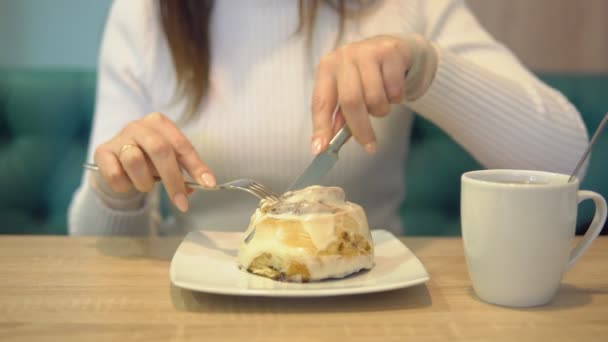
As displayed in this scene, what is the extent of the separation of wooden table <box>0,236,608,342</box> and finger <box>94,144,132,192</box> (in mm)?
118

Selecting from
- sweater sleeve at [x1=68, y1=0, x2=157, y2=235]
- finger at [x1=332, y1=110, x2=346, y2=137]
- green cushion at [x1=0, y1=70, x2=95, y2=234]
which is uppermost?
finger at [x1=332, y1=110, x2=346, y2=137]

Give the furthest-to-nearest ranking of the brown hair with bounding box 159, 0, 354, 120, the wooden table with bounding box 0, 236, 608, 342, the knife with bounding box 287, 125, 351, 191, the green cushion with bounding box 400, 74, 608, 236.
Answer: the green cushion with bounding box 400, 74, 608, 236 → the brown hair with bounding box 159, 0, 354, 120 → the knife with bounding box 287, 125, 351, 191 → the wooden table with bounding box 0, 236, 608, 342

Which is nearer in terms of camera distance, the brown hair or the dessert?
the dessert

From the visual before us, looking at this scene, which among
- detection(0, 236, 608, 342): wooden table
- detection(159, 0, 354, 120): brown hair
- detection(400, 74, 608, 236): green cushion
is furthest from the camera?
detection(400, 74, 608, 236): green cushion

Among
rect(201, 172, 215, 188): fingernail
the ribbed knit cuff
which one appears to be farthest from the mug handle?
the ribbed knit cuff

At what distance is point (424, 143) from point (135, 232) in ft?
2.01

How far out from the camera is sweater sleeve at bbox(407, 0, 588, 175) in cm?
81

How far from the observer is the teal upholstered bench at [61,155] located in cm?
120

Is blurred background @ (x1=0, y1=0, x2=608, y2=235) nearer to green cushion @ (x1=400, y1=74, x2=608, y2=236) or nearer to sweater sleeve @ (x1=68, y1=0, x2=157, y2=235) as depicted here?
green cushion @ (x1=400, y1=74, x2=608, y2=236)

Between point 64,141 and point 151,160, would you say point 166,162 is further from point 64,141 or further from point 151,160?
point 64,141

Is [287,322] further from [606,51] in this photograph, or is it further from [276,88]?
[606,51]

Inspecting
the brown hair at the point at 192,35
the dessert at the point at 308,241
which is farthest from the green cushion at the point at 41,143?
the dessert at the point at 308,241

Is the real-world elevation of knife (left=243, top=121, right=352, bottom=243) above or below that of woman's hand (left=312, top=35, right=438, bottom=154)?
below

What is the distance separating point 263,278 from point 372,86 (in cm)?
24
